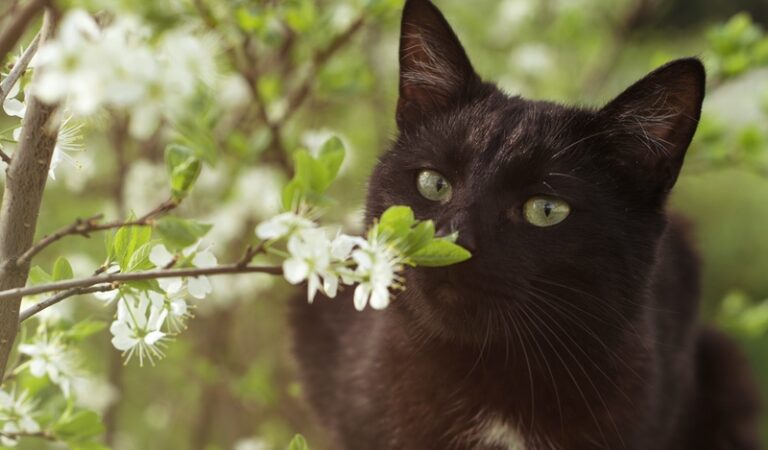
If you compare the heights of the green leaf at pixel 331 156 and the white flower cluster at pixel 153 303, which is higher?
the green leaf at pixel 331 156

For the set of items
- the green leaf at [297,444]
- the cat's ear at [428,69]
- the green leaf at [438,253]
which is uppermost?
the cat's ear at [428,69]

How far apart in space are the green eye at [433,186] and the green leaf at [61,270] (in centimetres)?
59

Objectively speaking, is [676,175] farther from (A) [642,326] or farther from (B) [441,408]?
(B) [441,408]

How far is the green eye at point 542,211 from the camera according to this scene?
1.35m

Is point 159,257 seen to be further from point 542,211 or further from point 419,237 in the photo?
point 542,211

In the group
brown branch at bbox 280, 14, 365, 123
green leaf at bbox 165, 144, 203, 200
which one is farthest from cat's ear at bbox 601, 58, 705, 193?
green leaf at bbox 165, 144, 203, 200

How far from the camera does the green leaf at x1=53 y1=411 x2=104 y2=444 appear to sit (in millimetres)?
1183

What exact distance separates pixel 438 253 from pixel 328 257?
0.47 feet

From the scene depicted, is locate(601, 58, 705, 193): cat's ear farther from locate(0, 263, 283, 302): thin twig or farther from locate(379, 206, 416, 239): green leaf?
locate(0, 263, 283, 302): thin twig

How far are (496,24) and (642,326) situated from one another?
200 cm

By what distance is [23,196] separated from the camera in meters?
1.05

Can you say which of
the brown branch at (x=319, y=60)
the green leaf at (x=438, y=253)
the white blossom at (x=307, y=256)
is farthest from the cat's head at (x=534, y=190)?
the brown branch at (x=319, y=60)

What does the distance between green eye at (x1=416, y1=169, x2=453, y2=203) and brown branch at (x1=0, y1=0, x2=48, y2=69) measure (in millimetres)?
692

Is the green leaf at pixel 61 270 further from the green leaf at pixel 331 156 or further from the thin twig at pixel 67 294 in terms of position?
the green leaf at pixel 331 156
